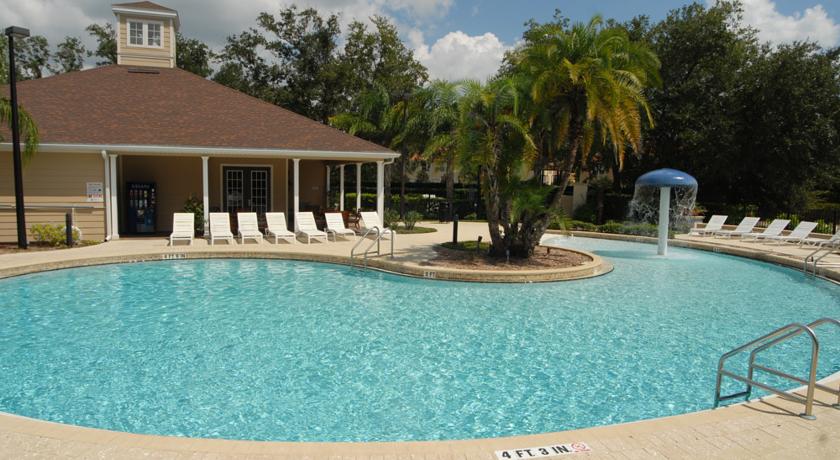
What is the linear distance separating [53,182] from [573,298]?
1530cm

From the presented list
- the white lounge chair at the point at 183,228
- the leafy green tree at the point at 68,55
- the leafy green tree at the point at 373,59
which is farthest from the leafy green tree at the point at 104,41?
the white lounge chair at the point at 183,228

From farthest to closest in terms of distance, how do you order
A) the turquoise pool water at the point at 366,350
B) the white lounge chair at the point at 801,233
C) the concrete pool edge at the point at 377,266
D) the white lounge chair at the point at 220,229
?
the white lounge chair at the point at 801,233, the white lounge chair at the point at 220,229, the concrete pool edge at the point at 377,266, the turquoise pool water at the point at 366,350

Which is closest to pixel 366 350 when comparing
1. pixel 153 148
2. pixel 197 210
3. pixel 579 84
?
pixel 579 84

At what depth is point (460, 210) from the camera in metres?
29.8

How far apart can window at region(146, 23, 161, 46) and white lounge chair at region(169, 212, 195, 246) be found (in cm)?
1101

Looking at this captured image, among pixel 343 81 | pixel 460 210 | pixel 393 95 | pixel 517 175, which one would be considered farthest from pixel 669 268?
pixel 343 81

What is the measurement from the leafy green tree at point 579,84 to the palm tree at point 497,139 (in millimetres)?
510

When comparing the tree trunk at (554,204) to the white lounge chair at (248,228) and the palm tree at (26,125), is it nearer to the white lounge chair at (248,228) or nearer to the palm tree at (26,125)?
the white lounge chair at (248,228)

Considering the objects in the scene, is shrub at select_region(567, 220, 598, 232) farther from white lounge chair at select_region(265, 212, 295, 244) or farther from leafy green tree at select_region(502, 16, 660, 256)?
white lounge chair at select_region(265, 212, 295, 244)

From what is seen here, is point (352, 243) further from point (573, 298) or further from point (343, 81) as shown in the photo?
point (343, 81)

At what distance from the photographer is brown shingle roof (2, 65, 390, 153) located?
667 inches

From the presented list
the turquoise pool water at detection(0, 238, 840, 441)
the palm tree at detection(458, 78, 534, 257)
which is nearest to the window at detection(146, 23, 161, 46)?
the turquoise pool water at detection(0, 238, 840, 441)

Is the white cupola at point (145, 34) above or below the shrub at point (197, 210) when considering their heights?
above

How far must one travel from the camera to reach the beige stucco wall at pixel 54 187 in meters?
16.0
